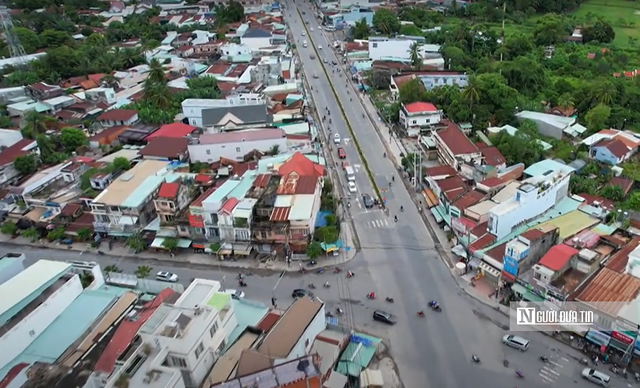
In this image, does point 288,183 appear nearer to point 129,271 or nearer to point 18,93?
point 129,271

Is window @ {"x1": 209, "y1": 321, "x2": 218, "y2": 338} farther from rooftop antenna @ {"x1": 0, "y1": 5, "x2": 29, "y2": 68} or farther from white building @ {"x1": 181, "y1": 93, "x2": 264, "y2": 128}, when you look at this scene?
rooftop antenna @ {"x1": 0, "y1": 5, "x2": 29, "y2": 68}

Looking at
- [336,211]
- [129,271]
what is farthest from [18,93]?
[336,211]

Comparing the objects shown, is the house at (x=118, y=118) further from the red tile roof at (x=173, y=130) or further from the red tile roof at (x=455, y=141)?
the red tile roof at (x=455, y=141)

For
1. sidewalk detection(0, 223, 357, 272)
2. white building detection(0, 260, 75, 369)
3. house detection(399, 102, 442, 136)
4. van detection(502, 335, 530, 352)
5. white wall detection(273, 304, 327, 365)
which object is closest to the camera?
white wall detection(273, 304, 327, 365)

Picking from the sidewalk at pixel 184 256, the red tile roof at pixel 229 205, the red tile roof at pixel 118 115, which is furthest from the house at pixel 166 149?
the red tile roof at pixel 229 205

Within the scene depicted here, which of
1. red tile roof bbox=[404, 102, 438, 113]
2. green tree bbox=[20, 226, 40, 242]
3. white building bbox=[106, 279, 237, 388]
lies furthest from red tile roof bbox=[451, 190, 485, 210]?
green tree bbox=[20, 226, 40, 242]

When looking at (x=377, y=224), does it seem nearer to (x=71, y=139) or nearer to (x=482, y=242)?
(x=482, y=242)
